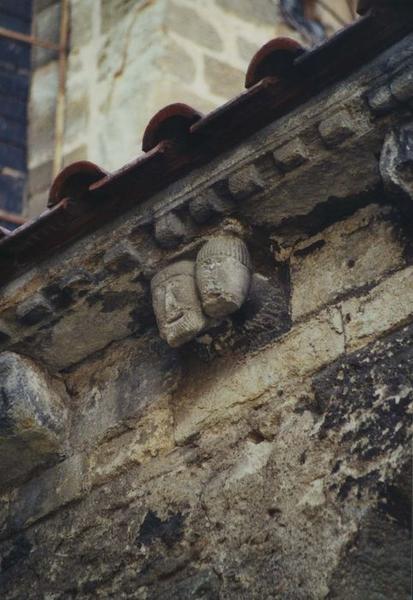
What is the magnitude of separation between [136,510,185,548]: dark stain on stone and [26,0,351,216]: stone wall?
3091 millimetres

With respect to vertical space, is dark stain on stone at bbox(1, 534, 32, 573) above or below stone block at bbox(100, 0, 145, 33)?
below

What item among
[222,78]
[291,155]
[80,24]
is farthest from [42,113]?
[291,155]

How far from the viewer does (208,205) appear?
4.09 meters

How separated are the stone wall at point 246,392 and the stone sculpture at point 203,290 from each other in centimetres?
7

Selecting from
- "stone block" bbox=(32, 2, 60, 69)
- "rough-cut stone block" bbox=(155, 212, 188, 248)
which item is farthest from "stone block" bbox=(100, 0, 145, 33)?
"rough-cut stone block" bbox=(155, 212, 188, 248)

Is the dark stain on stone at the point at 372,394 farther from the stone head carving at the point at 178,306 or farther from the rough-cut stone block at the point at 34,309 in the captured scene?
the rough-cut stone block at the point at 34,309

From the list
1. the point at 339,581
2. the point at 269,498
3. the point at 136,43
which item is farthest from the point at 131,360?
the point at 136,43

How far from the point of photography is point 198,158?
413 centimetres

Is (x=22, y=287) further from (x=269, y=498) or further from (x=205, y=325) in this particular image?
(x=269, y=498)

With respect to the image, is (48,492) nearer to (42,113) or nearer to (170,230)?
(170,230)

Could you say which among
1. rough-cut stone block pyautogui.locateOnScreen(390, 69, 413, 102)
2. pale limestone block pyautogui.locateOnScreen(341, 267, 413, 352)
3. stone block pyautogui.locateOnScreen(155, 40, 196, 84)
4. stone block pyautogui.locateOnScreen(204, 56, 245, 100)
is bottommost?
pale limestone block pyautogui.locateOnScreen(341, 267, 413, 352)

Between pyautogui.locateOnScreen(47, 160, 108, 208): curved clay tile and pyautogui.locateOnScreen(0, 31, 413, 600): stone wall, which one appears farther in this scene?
pyautogui.locateOnScreen(47, 160, 108, 208): curved clay tile

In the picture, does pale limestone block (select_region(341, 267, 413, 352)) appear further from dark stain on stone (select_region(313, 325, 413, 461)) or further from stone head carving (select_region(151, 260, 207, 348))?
stone head carving (select_region(151, 260, 207, 348))

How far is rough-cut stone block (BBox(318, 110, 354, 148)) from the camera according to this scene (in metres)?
3.83
